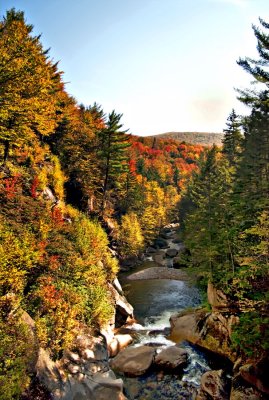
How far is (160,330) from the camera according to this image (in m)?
24.5

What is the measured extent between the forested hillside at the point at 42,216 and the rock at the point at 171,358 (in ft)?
15.8

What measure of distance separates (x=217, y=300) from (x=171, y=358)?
616 cm

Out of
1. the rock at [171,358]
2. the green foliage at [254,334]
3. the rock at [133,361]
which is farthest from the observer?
the rock at [171,358]

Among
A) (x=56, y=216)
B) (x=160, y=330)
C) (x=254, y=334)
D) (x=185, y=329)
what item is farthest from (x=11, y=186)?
(x=254, y=334)

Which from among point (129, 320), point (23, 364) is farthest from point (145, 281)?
point (23, 364)

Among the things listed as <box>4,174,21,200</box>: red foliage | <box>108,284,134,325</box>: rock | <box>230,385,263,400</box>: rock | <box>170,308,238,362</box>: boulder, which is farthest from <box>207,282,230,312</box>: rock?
<box>4,174,21,200</box>: red foliage

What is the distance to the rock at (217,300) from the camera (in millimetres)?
20242

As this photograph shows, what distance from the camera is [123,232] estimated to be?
4828 cm

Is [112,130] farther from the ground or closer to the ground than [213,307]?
farther from the ground

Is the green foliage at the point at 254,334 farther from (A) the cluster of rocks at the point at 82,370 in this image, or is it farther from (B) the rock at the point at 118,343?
(B) the rock at the point at 118,343

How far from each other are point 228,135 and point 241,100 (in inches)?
1508

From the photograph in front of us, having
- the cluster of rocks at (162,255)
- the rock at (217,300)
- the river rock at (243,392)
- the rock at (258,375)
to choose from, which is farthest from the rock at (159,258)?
the rock at (258,375)

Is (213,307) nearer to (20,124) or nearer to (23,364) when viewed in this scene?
(23,364)

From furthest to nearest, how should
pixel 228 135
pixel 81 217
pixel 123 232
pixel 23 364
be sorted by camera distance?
pixel 228 135 < pixel 123 232 < pixel 81 217 < pixel 23 364
